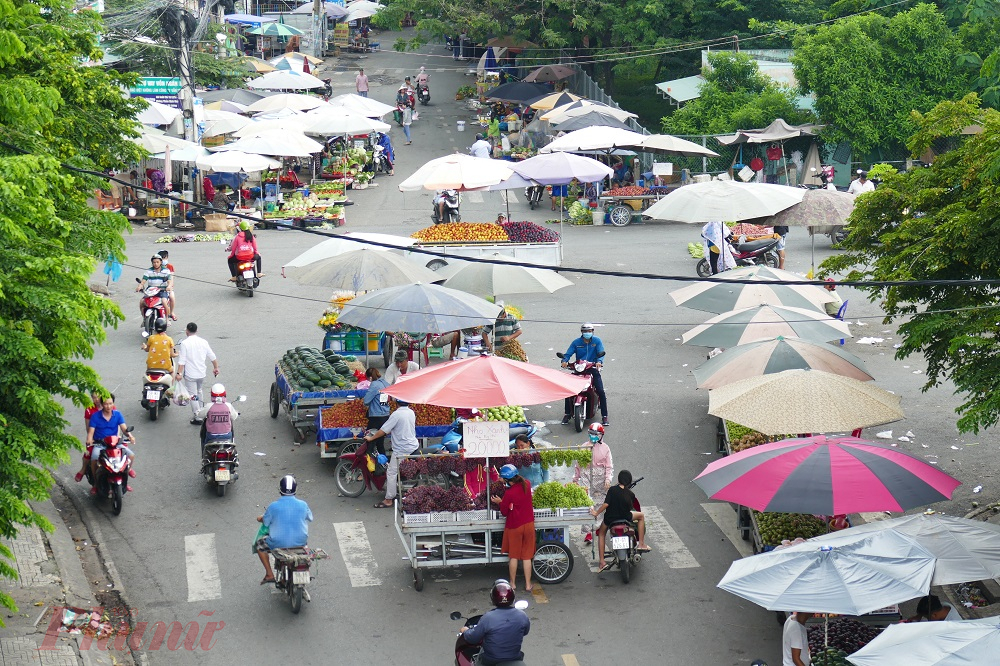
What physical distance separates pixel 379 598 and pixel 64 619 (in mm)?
3176

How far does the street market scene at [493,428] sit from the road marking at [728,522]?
0.25 feet

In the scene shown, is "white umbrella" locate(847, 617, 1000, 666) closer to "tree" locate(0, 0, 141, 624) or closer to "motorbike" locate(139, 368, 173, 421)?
"tree" locate(0, 0, 141, 624)

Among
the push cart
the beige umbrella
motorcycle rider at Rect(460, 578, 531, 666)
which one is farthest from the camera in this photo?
the beige umbrella

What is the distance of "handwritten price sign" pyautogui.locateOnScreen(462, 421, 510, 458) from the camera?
44.3 feet

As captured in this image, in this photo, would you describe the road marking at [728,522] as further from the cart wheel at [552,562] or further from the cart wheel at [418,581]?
the cart wheel at [418,581]

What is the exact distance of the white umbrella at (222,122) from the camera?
3872 cm

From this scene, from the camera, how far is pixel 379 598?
42.8ft

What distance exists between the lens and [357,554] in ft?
46.5

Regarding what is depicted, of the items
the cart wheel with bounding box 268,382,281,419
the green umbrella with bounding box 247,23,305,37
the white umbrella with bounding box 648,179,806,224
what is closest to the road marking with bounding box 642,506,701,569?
the cart wheel with bounding box 268,382,281,419

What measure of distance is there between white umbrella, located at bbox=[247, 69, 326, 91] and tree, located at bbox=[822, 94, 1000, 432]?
37.1 meters

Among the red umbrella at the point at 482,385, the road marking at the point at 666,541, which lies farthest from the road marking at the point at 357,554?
the road marking at the point at 666,541

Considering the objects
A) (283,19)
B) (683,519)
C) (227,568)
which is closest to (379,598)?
(227,568)

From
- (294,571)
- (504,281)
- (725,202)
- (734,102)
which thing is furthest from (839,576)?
(734,102)

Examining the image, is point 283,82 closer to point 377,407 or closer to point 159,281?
A: point 159,281
